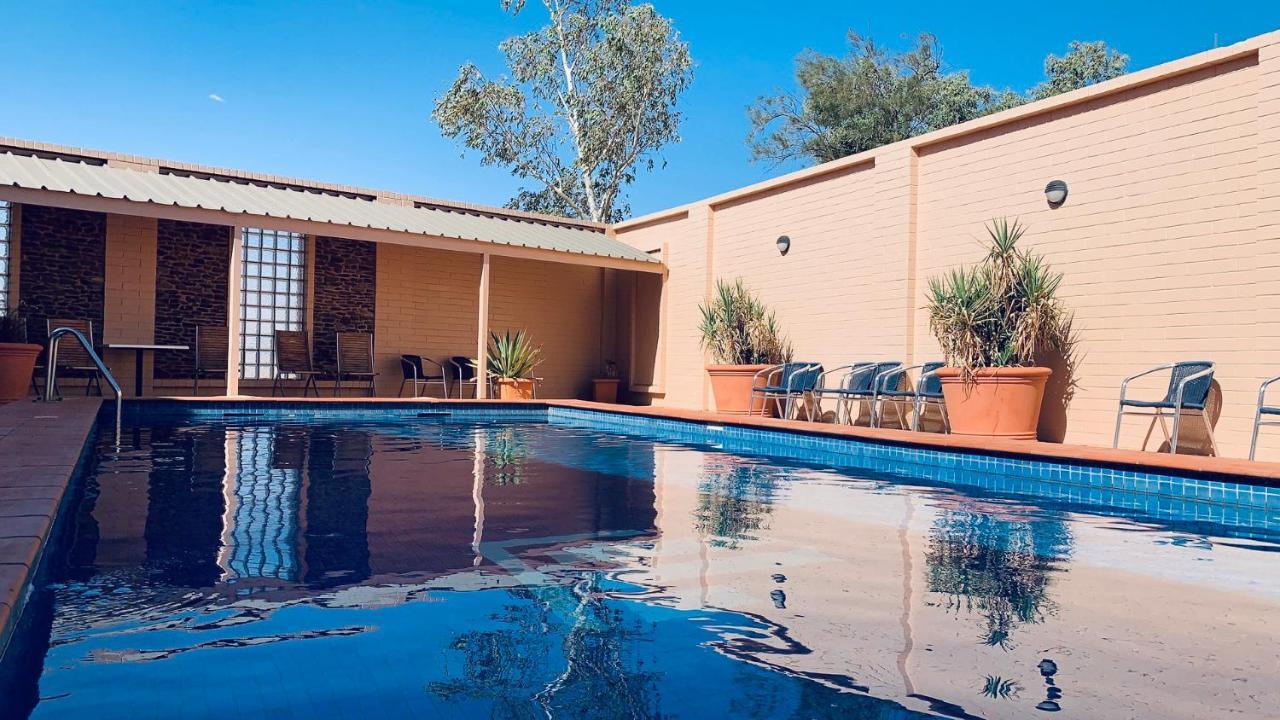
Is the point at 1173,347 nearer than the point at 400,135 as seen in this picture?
Yes

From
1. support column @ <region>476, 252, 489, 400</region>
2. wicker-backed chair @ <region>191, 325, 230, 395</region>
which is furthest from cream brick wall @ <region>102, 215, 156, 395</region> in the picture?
support column @ <region>476, 252, 489, 400</region>

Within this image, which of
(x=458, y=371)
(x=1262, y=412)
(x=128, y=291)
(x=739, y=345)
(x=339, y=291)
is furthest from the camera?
(x=458, y=371)

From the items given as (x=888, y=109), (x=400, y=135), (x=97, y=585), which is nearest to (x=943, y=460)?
(x=97, y=585)

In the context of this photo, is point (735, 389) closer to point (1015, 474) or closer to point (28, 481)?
point (1015, 474)

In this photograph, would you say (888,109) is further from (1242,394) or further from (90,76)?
(90,76)

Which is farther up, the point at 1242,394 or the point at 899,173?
the point at 899,173

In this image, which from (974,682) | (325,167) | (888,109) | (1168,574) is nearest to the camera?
(974,682)

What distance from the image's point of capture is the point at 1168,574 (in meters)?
2.96

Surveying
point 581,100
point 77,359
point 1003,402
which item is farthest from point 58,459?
point 581,100

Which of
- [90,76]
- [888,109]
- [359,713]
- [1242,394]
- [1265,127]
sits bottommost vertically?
[359,713]

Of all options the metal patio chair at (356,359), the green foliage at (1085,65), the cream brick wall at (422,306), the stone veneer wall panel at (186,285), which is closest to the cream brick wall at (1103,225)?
the cream brick wall at (422,306)

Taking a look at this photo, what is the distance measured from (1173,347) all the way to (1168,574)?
4.16 meters

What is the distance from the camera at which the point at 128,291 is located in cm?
1027

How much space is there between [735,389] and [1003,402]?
342cm
